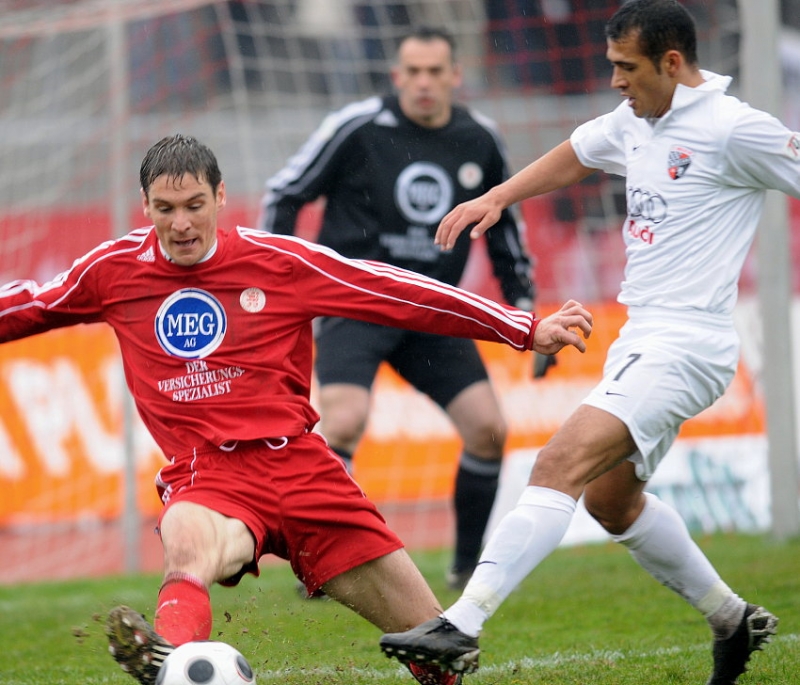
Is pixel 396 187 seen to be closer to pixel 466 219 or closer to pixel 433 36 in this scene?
pixel 433 36

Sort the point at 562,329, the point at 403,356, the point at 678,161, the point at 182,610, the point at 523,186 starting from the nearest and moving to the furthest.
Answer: the point at 182,610 < the point at 562,329 < the point at 678,161 < the point at 523,186 < the point at 403,356

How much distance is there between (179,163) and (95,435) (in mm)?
7050

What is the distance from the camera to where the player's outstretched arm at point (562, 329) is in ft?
12.6

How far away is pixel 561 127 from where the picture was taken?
9922 millimetres

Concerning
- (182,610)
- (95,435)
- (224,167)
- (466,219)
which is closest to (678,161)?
(466,219)

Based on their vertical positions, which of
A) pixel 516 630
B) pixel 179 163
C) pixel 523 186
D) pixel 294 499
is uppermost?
pixel 179 163

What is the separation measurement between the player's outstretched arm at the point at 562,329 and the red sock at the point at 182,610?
1.20m

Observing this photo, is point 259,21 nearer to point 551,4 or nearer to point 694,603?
point 551,4

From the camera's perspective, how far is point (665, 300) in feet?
13.3

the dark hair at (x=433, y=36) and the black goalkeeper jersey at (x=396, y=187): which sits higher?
the dark hair at (x=433, y=36)

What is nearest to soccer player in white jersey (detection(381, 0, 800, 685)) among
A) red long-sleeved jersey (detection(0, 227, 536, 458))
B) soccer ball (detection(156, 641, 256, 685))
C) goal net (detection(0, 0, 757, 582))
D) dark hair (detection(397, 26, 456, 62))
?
red long-sleeved jersey (detection(0, 227, 536, 458))

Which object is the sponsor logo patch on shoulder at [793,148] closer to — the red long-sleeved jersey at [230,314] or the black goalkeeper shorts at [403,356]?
the red long-sleeved jersey at [230,314]

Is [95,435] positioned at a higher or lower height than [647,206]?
lower

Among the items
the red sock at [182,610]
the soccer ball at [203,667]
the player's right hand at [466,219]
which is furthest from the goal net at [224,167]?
the soccer ball at [203,667]
